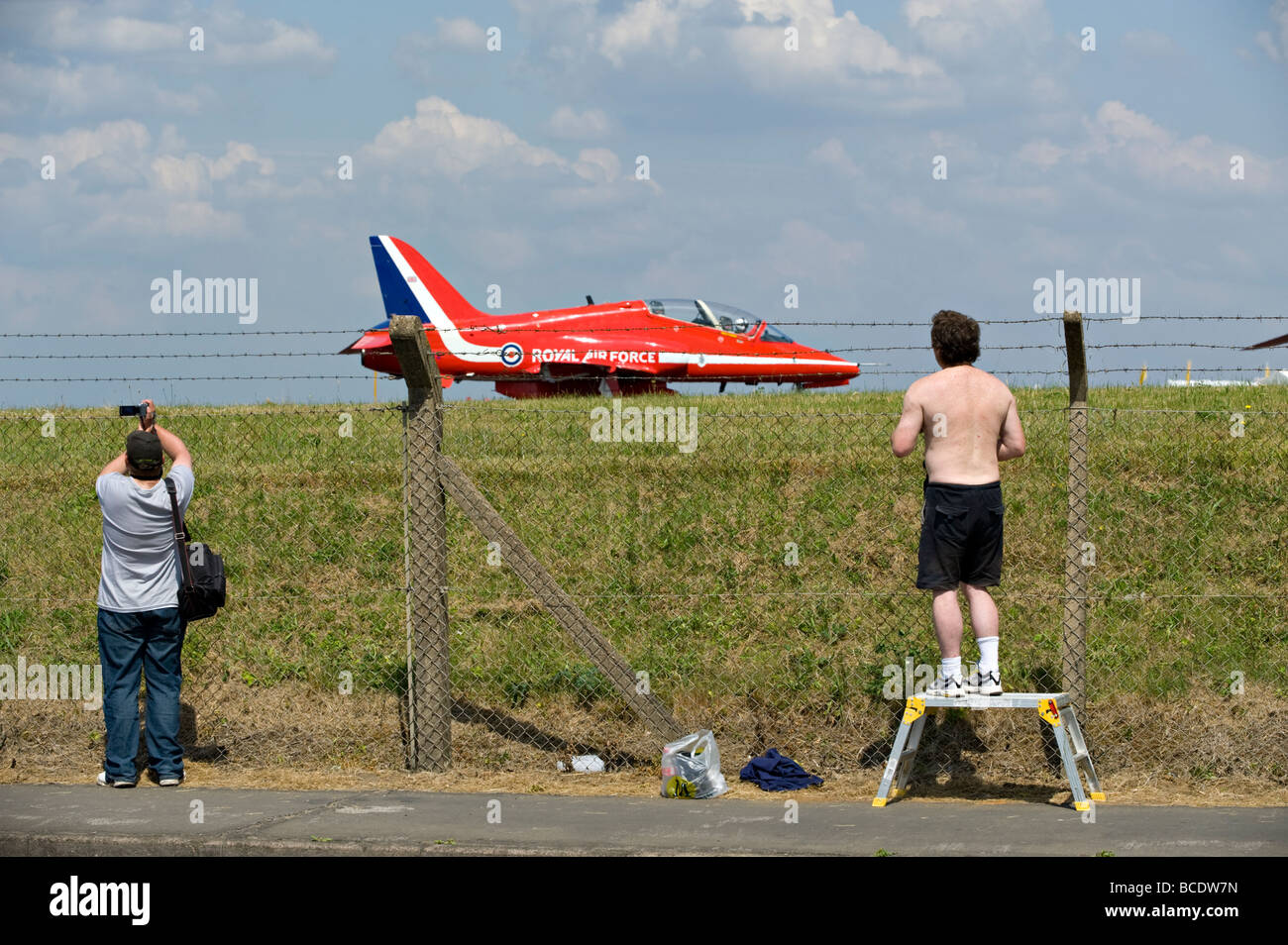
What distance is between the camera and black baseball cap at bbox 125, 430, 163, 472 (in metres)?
7.19

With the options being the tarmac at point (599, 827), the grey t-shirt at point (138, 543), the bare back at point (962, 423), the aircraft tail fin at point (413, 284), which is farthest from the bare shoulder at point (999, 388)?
the aircraft tail fin at point (413, 284)

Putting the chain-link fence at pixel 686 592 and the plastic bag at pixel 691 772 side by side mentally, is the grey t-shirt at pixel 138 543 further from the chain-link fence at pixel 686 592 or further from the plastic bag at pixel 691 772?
the plastic bag at pixel 691 772

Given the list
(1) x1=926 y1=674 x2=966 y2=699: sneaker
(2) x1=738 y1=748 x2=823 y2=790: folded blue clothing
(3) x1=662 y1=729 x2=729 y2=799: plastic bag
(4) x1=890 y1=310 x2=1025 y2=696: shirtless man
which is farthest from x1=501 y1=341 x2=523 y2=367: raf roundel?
(1) x1=926 y1=674 x2=966 y2=699: sneaker

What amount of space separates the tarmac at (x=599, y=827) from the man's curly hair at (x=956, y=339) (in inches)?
87.9

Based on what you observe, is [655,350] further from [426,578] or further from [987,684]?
[987,684]

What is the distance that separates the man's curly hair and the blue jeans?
441 cm

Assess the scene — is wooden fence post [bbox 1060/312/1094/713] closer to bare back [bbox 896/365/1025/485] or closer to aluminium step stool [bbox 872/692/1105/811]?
aluminium step stool [bbox 872/692/1105/811]

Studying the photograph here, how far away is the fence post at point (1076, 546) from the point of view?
7.16 m

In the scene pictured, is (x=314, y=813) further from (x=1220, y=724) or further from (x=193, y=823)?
(x=1220, y=724)

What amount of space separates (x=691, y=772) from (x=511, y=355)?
1847cm

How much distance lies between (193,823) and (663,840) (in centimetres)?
234

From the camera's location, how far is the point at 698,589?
34.0ft

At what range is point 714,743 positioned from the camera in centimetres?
721

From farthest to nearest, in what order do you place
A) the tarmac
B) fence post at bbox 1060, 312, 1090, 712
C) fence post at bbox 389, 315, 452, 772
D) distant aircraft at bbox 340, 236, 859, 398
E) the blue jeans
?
1. distant aircraft at bbox 340, 236, 859, 398
2. fence post at bbox 389, 315, 452, 772
3. the blue jeans
4. fence post at bbox 1060, 312, 1090, 712
5. the tarmac
